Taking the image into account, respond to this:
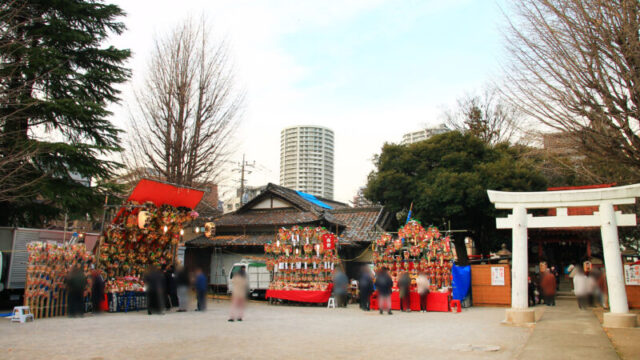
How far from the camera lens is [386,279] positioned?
581 inches

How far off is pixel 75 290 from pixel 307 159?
6035 centimetres

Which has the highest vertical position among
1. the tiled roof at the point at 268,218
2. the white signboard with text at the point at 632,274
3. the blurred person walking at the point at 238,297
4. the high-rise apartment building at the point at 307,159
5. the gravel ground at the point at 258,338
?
the high-rise apartment building at the point at 307,159

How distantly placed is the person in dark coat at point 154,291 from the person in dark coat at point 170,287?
1.39 meters

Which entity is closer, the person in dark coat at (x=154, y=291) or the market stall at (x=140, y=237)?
the person in dark coat at (x=154, y=291)

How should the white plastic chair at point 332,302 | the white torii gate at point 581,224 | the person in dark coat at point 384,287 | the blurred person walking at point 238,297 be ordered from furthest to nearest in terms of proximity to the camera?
1. the white plastic chair at point 332,302
2. the person in dark coat at point 384,287
3. the blurred person walking at point 238,297
4. the white torii gate at point 581,224

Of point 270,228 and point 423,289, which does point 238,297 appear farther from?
point 270,228

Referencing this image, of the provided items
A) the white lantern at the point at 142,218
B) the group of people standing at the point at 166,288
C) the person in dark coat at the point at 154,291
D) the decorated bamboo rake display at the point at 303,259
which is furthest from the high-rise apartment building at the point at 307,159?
the person in dark coat at the point at 154,291

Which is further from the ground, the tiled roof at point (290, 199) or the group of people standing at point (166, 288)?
the tiled roof at point (290, 199)

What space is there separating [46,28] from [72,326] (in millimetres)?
10030

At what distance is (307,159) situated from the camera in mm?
72688

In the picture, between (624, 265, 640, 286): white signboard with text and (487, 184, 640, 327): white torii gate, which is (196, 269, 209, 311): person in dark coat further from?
(624, 265, 640, 286): white signboard with text

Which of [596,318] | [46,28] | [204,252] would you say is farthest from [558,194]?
[204,252]

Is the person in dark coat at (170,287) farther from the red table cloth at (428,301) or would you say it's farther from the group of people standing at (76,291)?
the red table cloth at (428,301)

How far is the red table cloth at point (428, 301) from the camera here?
16156 millimetres
